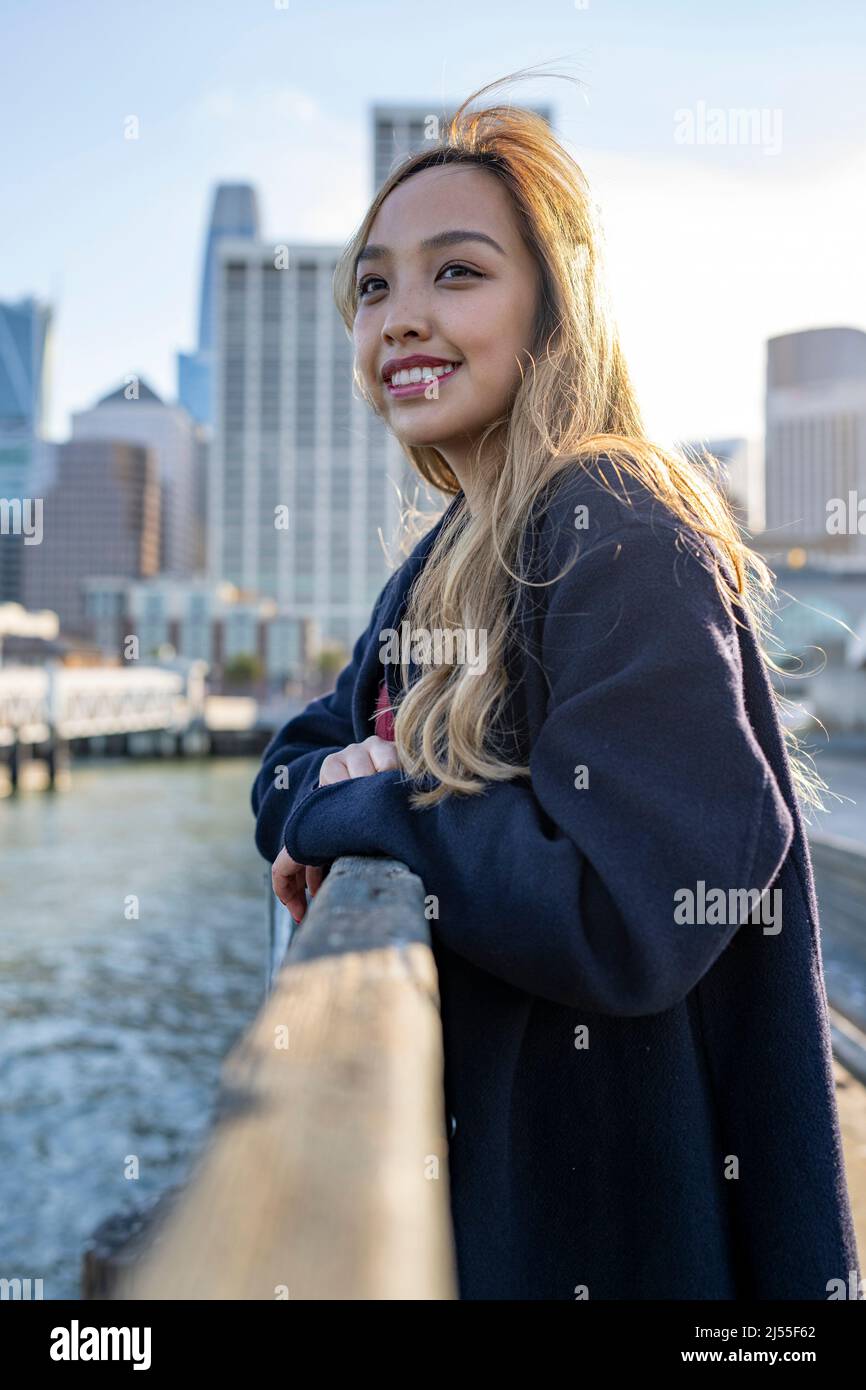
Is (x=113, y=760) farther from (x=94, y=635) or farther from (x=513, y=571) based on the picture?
(x=513, y=571)

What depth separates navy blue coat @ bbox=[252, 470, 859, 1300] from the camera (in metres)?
0.94

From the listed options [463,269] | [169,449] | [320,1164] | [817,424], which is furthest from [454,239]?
[169,449]

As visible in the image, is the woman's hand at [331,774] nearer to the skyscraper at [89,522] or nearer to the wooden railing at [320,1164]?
the wooden railing at [320,1164]

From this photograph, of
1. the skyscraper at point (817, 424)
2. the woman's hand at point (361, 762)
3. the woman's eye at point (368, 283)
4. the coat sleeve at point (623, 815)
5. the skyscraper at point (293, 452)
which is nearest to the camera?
the coat sleeve at point (623, 815)

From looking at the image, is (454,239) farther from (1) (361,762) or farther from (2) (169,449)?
(2) (169,449)

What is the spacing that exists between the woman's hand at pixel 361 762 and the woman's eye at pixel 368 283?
2.12ft

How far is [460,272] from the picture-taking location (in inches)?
52.4

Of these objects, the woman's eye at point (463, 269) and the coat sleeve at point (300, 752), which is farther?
the coat sleeve at point (300, 752)

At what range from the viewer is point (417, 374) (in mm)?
1371

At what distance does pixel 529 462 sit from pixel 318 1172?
34.5 inches

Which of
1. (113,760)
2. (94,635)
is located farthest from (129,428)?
(113,760)

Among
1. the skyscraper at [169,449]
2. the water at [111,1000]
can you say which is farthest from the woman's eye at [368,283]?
the skyscraper at [169,449]

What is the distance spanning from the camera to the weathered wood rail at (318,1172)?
52cm
